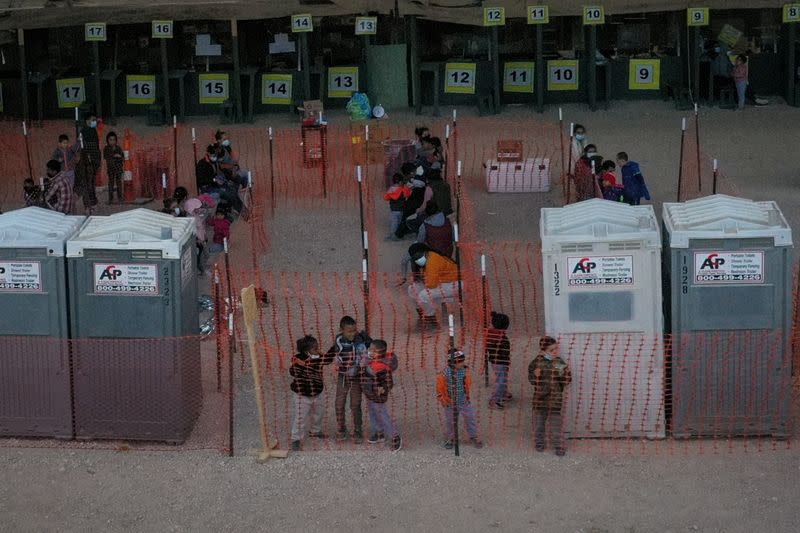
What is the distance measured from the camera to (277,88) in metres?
31.2

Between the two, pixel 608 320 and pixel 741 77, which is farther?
pixel 741 77

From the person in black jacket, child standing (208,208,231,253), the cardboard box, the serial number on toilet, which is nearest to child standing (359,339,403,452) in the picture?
the person in black jacket

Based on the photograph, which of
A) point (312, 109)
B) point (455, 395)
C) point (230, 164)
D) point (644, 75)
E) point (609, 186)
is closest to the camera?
point (455, 395)

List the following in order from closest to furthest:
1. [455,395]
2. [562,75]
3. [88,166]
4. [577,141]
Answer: [455,395] → [88,166] → [577,141] → [562,75]

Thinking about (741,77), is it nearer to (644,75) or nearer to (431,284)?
(644,75)

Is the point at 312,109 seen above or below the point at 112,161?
above

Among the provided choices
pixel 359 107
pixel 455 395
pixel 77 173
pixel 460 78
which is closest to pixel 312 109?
pixel 359 107

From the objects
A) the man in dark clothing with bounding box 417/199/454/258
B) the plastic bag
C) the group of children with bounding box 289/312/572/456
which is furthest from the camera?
the plastic bag

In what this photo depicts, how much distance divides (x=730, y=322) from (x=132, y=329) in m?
5.63

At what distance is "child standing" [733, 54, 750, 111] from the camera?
30281 millimetres

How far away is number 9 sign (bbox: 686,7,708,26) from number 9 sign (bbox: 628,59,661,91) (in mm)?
1174

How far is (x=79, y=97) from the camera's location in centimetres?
3138

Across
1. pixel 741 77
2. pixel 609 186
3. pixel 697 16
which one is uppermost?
pixel 697 16

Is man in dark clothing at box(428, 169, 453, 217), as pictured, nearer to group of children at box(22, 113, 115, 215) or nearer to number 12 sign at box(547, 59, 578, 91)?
group of children at box(22, 113, 115, 215)
